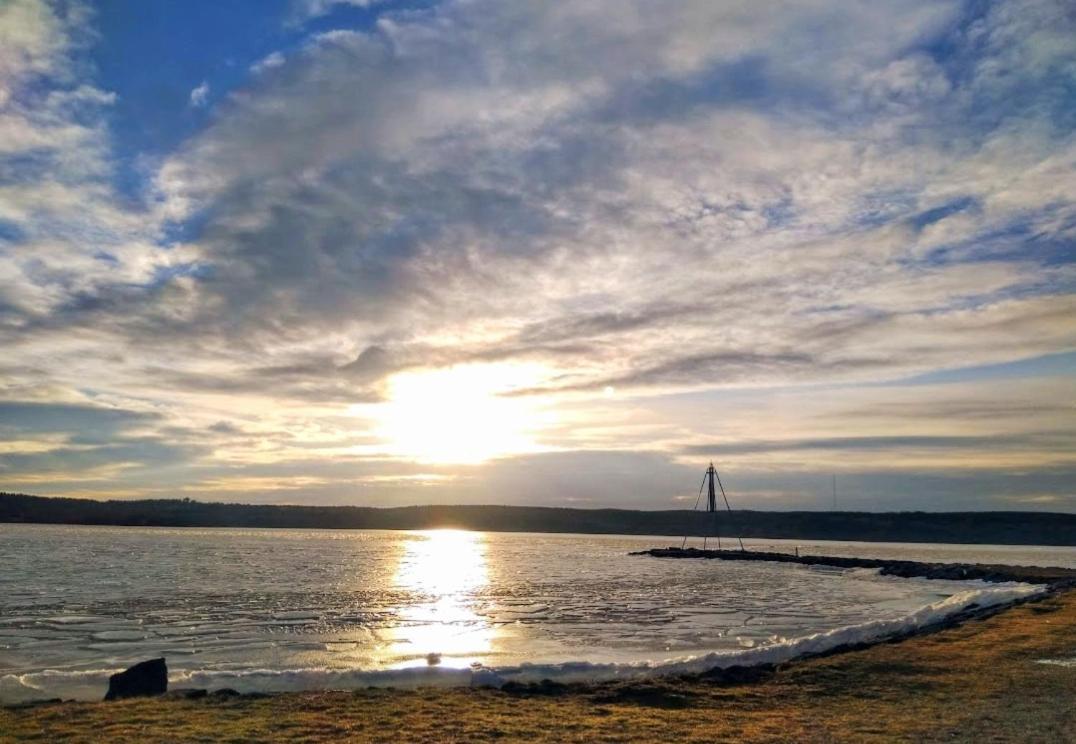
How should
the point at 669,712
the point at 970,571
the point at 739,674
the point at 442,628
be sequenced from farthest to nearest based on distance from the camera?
the point at 970,571 → the point at 442,628 → the point at 739,674 → the point at 669,712

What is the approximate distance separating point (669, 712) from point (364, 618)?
1885 cm

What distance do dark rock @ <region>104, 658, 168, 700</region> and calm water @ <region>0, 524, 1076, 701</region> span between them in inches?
32.0

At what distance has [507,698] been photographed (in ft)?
51.3

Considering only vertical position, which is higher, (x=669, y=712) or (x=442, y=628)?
(x=669, y=712)

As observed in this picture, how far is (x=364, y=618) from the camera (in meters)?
30.8

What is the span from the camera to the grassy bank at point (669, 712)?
40.4ft

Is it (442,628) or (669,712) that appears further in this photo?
(442,628)

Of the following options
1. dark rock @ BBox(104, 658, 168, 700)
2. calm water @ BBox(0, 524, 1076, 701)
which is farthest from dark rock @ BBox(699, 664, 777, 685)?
dark rock @ BBox(104, 658, 168, 700)

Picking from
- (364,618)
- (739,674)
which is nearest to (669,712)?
(739,674)

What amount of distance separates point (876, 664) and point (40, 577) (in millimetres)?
44520

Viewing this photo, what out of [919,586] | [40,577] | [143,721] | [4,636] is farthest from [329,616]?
[919,586]

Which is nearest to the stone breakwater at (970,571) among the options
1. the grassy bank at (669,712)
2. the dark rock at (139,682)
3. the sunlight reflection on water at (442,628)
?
the sunlight reflection on water at (442,628)

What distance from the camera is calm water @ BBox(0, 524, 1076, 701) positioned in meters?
19.9

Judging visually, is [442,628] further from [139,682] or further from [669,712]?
[669,712]
